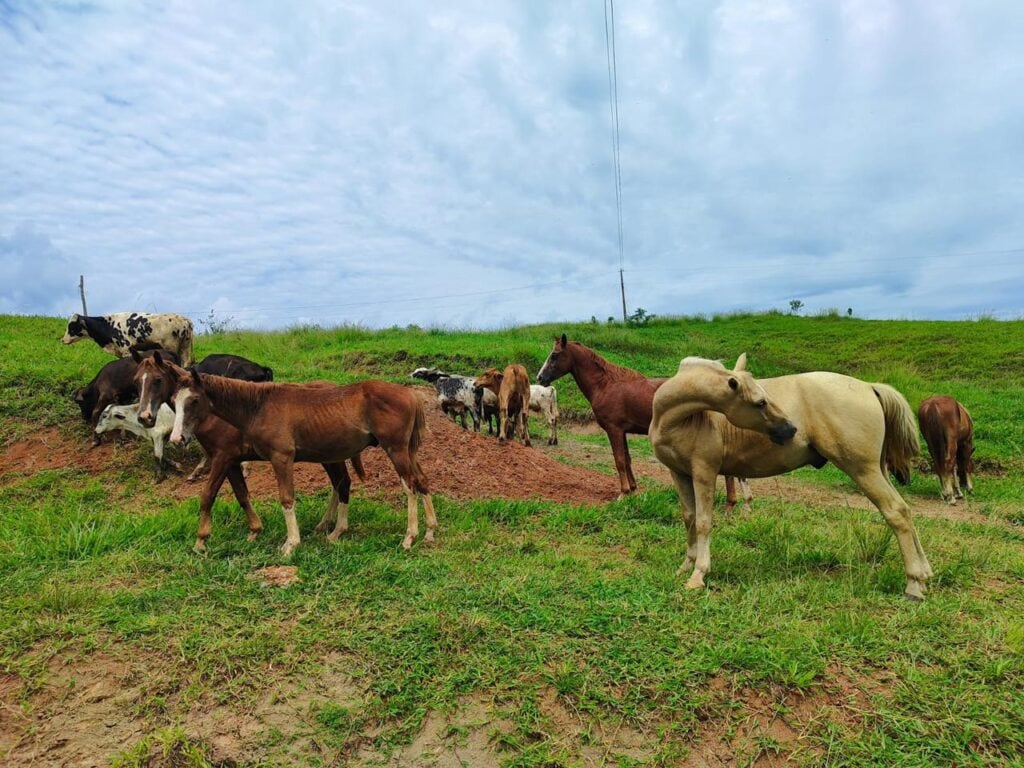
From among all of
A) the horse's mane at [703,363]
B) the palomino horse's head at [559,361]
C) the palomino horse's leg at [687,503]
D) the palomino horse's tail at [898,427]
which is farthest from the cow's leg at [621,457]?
the palomino horse's tail at [898,427]

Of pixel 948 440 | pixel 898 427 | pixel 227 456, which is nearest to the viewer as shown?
pixel 898 427

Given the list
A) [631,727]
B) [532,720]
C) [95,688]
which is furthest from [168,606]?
[631,727]

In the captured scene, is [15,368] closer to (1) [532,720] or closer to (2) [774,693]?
(1) [532,720]

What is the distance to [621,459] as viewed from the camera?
9.63 meters

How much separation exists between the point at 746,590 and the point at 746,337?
84.4 ft

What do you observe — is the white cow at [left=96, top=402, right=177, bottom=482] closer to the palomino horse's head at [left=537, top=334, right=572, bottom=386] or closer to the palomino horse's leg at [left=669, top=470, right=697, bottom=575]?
the palomino horse's head at [left=537, top=334, right=572, bottom=386]

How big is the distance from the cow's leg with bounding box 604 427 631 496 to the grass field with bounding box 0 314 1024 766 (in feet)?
4.51

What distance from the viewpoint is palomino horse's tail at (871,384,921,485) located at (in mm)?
5555

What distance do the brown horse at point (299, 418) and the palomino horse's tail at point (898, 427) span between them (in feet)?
15.6

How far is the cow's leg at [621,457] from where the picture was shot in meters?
9.46

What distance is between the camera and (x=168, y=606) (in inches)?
198

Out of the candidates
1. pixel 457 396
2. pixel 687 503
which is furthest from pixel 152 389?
pixel 457 396

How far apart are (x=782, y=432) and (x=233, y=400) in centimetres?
562

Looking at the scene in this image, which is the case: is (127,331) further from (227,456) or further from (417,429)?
(417,429)
